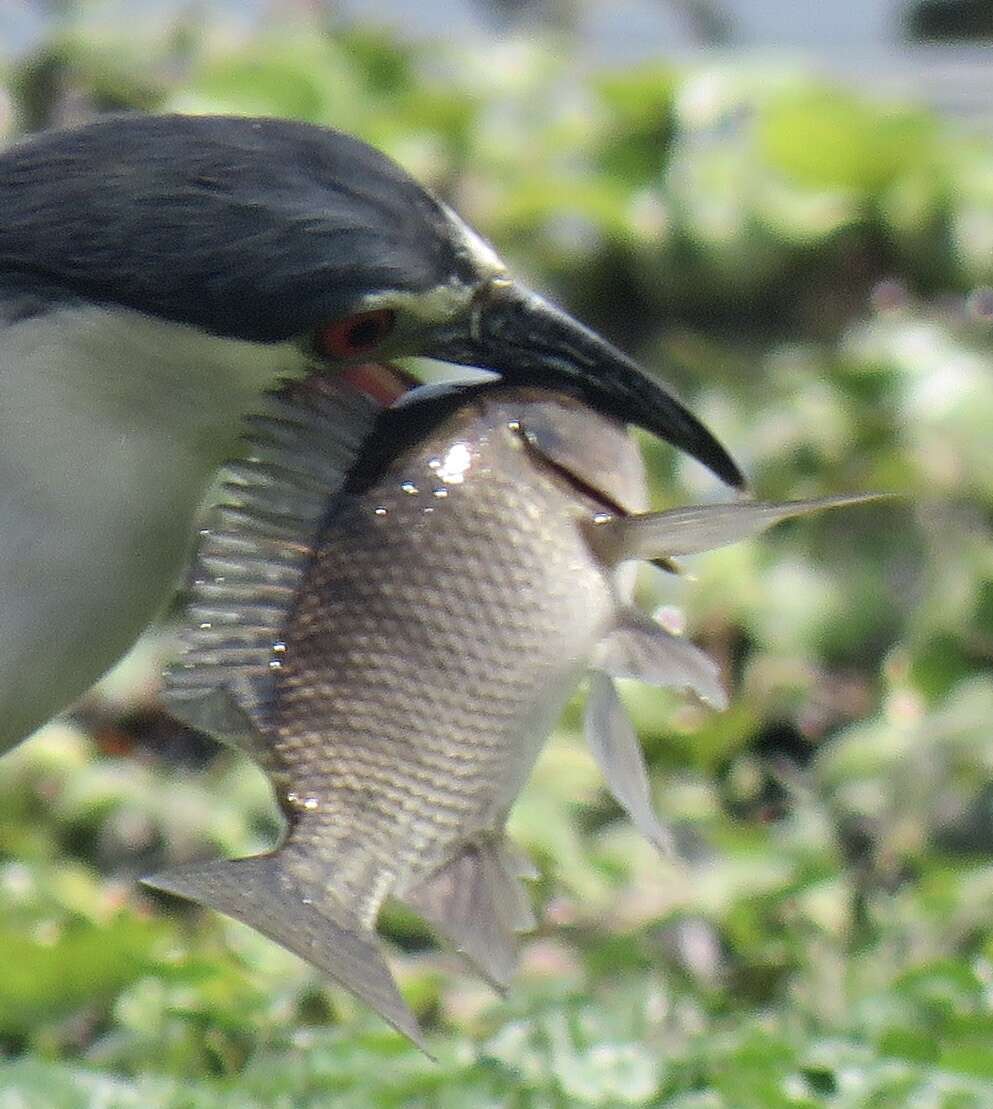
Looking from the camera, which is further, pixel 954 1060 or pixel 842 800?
pixel 842 800

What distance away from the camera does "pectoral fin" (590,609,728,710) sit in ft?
7.93

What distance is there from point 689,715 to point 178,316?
1.96m

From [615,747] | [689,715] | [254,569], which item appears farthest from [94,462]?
[689,715]

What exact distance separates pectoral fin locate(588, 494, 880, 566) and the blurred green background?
14.0 inches

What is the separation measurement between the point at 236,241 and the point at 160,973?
1.09 metres

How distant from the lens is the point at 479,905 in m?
2.42

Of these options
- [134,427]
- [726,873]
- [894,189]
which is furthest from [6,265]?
[894,189]

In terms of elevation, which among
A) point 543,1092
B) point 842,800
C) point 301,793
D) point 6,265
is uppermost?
point 6,265

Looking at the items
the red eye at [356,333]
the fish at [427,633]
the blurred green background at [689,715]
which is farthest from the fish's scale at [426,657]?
the blurred green background at [689,715]

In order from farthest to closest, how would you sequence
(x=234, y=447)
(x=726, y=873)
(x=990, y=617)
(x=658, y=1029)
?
1. (x=990, y=617)
2. (x=726, y=873)
3. (x=658, y=1029)
4. (x=234, y=447)

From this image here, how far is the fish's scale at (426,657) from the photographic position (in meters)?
2.41

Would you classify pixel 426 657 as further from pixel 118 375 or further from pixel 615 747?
pixel 118 375

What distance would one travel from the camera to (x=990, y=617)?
178 inches

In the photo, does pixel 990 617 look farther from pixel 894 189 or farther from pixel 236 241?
pixel 236 241
